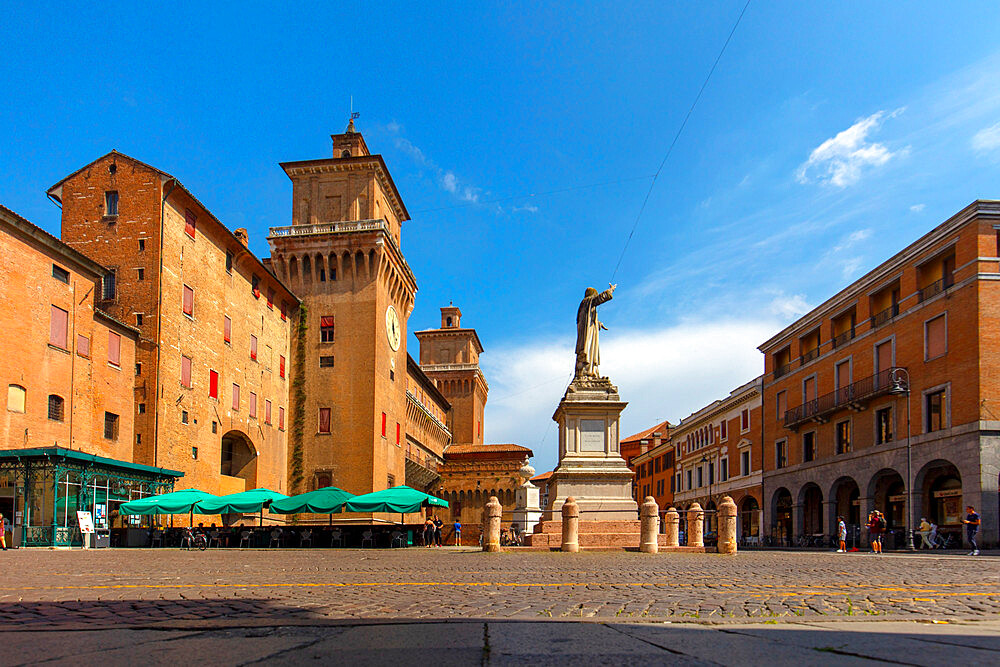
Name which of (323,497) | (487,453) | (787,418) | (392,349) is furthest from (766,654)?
(487,453)

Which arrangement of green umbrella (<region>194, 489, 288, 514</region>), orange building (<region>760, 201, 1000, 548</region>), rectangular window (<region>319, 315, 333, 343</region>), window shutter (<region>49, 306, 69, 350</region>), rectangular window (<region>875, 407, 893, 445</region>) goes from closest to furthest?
orange building (<region>760, 201, 1000, 548</region>)
green umbrella (<region>194, 489, 288, 514</region>)
window shutter (<region>49, 306, 69, 350</region>)
rectangular window (<region>875, 407, 893, 445</region>)
rectangular window (<region>319, 315, 333, 343</region>)

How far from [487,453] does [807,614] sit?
234 ft

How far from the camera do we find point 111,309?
37625mm

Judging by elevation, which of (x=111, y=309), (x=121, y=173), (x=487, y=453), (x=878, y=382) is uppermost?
(x=121, y=173)

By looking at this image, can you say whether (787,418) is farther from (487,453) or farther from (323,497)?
(487,453)

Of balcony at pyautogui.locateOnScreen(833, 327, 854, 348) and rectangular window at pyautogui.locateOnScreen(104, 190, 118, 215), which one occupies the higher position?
rectangular window at pyautogui.locateOnScreen(104, 190, 118, 215)

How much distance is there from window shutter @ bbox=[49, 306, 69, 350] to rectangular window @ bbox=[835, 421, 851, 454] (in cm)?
3579

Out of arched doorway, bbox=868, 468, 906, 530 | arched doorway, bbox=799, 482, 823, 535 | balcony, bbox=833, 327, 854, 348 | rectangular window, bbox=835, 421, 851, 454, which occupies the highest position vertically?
balcony, bbox=833, 327, 854, 348

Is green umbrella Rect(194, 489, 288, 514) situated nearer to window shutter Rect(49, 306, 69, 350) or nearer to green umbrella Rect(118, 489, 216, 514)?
green umbrella Rect(118, 489, 216, 514)

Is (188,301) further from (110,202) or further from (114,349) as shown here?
(110,202)

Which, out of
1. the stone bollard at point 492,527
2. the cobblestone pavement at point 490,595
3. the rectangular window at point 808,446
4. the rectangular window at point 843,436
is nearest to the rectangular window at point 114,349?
the stone bollard at point 492,527

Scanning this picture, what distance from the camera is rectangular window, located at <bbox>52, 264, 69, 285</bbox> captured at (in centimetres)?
3272

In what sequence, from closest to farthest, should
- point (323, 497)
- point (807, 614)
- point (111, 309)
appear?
point (807, 614) < point (323, 497) < point (111, 309)

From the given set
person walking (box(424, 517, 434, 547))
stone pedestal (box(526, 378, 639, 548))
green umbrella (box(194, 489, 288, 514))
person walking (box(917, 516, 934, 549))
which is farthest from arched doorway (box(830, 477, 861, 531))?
green umbrella (box(194, 489, 288, 514))
